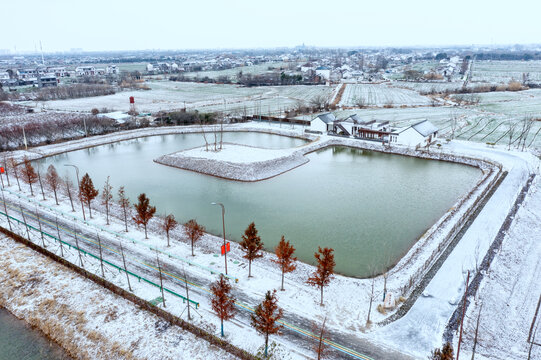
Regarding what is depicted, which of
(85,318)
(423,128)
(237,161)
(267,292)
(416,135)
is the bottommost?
(85,318)

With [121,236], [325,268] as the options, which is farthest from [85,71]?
[325,268]

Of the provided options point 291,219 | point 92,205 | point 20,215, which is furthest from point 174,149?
point 291,219

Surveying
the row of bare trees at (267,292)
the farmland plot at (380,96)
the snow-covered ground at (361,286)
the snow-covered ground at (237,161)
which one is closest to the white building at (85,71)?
the farmland plot at (380,96)

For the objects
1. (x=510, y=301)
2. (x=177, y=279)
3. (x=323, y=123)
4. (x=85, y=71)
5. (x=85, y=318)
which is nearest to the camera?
(x=85, y=318)

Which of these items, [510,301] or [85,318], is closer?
[85,318]

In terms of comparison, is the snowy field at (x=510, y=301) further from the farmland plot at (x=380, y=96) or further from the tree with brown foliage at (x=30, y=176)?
the farmland plot at (x=380, y=96)

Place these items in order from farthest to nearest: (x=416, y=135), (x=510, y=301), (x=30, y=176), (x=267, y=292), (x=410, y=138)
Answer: (x=410, y=138)
(x=416, y=135)
(x=30, y=176)
(x=510, y=301)
(x=267, y=292)

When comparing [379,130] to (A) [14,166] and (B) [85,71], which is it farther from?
(B) [85,71]

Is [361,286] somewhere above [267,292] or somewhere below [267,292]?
below
